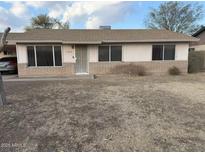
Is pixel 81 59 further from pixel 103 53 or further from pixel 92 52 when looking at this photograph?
pixel 103 53

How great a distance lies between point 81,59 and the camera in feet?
45.6

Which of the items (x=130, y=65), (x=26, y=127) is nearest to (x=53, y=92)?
(x=26, y=127)

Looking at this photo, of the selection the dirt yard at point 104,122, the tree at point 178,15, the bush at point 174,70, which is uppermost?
the tree at point 178,15

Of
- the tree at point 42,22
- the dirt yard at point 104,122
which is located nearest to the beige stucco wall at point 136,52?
the dirt yard at point 104,122

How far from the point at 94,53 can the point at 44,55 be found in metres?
3.49

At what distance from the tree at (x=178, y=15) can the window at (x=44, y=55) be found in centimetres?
2249

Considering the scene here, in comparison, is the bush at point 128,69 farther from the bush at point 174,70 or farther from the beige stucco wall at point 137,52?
the bush at point 174,70

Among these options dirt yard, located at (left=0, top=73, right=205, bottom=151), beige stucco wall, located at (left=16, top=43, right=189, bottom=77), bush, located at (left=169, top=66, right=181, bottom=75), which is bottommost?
dirt yard, located at (left=0, top=73, right=205, bottom=151)

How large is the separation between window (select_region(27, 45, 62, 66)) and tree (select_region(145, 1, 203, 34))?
22.5m

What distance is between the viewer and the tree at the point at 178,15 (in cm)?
2878

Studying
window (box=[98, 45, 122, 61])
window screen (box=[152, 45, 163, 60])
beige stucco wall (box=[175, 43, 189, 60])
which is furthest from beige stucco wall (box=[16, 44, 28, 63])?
beige stucco wall (box=[175, 43, 189, 60])

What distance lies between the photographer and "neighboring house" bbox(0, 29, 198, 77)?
1310 cm

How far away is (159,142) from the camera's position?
12.8 feet

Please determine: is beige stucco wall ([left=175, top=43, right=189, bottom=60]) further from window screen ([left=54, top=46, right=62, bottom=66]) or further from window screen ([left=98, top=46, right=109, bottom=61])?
window screen ([left=54, top=46, right=62, bottom=66])
